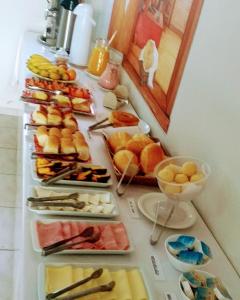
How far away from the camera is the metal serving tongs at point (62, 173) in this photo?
2.99ft

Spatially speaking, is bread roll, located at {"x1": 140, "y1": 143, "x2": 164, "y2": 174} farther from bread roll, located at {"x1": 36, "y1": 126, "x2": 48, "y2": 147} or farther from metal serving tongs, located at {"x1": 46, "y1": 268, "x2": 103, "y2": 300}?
metal serving tongs, located at {"x1": 46, "y1": 268, "x2": 103, "y2": 300}

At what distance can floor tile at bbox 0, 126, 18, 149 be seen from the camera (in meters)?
2.18

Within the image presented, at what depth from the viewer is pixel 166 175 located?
2.83 feet

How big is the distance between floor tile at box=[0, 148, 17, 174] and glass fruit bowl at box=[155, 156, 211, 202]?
1.26 meters

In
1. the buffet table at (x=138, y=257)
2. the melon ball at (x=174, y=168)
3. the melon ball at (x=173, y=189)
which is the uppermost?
the melon ball at (x=174, y=168)

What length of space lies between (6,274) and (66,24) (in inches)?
52.2

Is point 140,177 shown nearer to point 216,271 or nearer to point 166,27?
point 216,271

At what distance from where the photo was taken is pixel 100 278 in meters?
0.68

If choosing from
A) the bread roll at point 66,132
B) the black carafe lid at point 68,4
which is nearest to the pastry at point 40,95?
the bread roll at point 66,132

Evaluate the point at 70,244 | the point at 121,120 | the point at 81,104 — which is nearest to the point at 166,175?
the point at 70,244

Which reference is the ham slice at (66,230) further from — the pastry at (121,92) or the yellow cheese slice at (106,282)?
the pastry at (121,92)

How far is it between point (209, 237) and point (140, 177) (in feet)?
0.80

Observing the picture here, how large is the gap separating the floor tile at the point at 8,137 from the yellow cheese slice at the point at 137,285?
1.61 metres

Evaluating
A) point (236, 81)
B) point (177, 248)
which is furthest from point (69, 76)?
point (177, 248)
